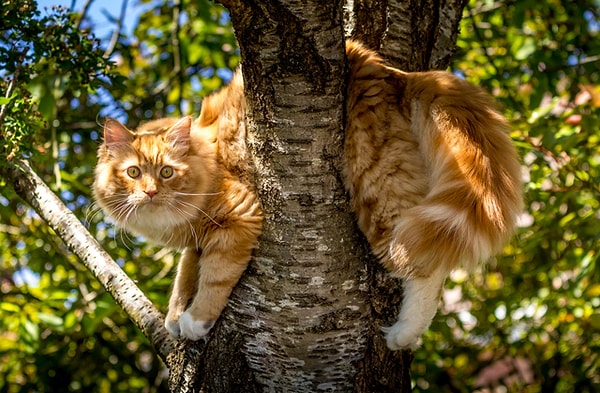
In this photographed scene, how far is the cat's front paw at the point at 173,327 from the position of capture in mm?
2007

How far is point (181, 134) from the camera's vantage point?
204 cm

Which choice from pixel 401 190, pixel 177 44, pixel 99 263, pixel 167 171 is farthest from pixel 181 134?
pixel 177 44

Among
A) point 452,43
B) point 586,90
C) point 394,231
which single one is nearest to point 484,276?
point 586,90

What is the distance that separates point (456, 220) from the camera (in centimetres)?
167

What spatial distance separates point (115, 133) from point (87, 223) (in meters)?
0.92

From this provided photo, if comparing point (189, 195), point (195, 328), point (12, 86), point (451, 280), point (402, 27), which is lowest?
point (451, 280)

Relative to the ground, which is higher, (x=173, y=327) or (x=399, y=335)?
(x=399, y=335)

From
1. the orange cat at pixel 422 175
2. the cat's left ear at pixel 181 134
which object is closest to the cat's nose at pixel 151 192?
the cat's left ear at pixel 181 134

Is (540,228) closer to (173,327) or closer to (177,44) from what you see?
(173,327)

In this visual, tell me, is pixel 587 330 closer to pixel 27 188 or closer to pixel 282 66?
pixel 282 66

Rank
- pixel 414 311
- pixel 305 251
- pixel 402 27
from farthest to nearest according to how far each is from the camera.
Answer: pixel 402 27, pixel 414 311, pixel 305 251

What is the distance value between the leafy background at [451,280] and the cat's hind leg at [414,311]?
677 mm

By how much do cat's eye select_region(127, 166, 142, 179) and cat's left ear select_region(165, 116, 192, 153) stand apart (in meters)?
0.13

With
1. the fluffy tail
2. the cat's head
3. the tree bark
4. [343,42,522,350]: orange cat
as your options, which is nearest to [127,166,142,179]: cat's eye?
the cat's head
